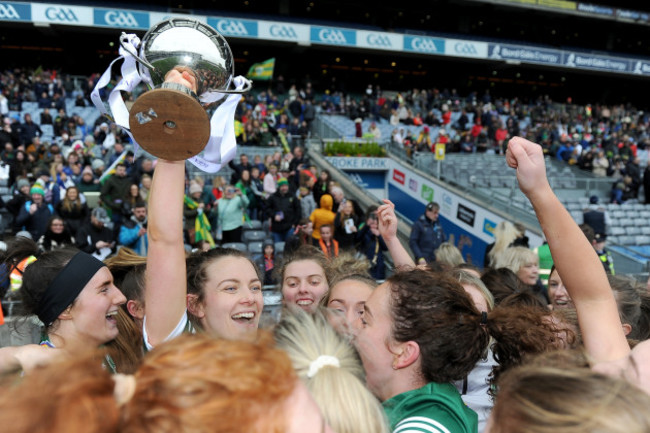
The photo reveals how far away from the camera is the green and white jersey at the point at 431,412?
5.00ft

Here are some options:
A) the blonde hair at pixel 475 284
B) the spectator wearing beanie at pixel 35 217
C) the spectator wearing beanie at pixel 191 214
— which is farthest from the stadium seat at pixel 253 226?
the blonde hair at pixel 475 284

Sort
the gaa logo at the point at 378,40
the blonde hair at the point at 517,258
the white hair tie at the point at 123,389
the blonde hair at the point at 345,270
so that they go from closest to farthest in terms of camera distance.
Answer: the white hair tie at the point at 123,389 → the blonde hair at the point at 345,270 → the blonde hair at the point at 517,258 → the gaa logo at the point at 378,40

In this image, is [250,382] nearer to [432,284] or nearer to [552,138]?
[432,284]

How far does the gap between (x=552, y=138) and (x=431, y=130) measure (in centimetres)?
471

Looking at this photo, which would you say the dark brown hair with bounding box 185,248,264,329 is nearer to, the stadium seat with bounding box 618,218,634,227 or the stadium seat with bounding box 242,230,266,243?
the stadium seat with bounding box 242,230,266,243

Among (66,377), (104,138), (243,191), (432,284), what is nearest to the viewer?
(66,377)

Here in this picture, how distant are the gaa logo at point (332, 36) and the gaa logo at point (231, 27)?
13.4 ft

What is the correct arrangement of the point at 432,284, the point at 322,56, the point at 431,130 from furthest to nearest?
the point at 322,56 → the point at 431,130 → the point at 432,284

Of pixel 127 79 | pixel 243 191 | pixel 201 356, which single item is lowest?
pixel 243 191

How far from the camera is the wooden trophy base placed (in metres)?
1.44

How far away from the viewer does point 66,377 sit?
30.5 inches

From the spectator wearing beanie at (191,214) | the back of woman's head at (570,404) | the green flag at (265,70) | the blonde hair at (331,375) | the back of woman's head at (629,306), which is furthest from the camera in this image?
the green flag at (265,70)

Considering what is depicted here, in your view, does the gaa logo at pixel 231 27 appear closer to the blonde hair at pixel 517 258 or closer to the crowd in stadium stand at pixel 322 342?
the crowd in stadium stand at pixel 322 342

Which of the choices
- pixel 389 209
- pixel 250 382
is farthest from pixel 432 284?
pixel 389 209
